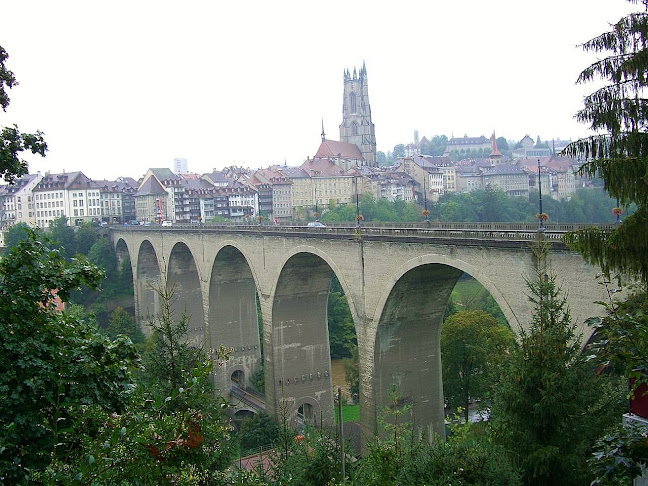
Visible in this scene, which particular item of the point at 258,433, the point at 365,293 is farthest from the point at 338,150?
the point at 365,293

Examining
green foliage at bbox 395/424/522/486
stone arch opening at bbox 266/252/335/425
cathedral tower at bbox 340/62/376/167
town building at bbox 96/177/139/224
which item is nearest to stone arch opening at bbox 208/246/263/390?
stone arch opening at bbox 266/252/335/425

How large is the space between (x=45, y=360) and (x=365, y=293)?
2133 cm

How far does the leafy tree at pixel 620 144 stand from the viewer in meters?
9.90

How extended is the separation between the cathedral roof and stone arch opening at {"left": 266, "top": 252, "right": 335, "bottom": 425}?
302 feet

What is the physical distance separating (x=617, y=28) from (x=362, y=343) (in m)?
21.4

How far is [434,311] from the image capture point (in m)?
29.8

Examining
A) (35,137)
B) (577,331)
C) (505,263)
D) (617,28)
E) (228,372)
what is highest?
(617,28)

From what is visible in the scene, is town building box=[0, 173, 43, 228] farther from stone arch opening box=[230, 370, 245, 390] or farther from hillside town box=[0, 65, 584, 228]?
stone arch opening box=[230, 370, 245, 390]

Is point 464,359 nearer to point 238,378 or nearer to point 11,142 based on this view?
point 238,378

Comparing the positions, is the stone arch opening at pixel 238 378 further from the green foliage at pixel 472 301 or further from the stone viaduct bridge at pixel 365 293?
the green foliage at pixel 472 301

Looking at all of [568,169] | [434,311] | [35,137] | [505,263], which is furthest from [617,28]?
[568,169]

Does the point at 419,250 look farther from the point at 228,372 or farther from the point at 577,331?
the point at 228,372

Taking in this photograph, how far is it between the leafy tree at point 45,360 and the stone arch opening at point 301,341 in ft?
90.9

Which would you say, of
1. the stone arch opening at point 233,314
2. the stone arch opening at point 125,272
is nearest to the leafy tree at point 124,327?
Answer: the stone arch opening at point 125,272
